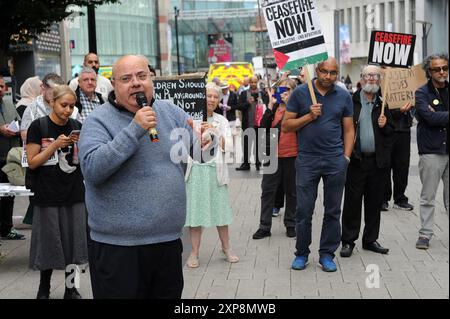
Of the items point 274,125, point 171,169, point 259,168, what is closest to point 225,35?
point 259,168

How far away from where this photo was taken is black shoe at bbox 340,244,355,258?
7804 millimetres

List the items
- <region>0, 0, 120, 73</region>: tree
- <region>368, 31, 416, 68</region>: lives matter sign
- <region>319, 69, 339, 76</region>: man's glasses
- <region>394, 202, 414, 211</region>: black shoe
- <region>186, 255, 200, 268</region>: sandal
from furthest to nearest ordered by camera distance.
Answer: <region>0, 0, 120, 73</region>: tree → <region>394, 202, 414, 211</region>: black shoe → <region>368, 31, 416, 68</region>: lives matter sign → <region>186, 255, 200, 268</region>: sandal → <region>319, 69, 339, 76</region>: man's glasses

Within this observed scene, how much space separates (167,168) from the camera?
3.94 metres

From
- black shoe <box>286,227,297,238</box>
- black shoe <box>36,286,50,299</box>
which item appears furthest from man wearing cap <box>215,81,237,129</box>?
black shoe <box>36,286,50,299</box>

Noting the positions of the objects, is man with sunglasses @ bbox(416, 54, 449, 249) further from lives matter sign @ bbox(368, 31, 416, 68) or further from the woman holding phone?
the woman holding phone

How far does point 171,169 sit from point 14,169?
4.18m

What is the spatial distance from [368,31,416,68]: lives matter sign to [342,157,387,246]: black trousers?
144 centimetres

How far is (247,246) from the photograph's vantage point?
8484 millimetres

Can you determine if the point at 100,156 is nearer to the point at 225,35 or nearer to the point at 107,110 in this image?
the point at 107,110

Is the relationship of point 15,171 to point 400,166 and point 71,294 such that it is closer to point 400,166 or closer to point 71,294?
point 71,294

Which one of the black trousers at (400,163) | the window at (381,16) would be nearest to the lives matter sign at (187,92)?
the black trousers at (400,163)

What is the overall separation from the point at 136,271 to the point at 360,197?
4407 mm

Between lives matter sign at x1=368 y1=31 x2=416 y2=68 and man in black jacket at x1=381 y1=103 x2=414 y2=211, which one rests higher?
lives matter sign at x1=368 y1=31 x2=416 y2=68

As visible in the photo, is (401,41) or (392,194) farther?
(392,194)
